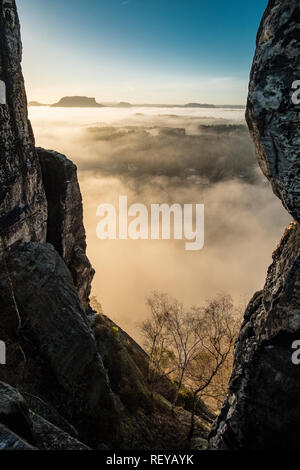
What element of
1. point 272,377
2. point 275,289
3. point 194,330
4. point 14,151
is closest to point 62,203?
point 14,151

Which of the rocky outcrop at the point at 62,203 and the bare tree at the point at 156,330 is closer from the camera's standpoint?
the rocky outcrop at the point at 62,203

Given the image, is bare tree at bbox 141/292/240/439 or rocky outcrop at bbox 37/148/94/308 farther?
rocky outcrop at bbox 37/148/94/308

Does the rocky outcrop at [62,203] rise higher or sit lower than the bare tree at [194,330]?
higher

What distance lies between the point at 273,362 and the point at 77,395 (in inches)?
572

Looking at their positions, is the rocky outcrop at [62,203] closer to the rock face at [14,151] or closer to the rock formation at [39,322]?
the rock formation at [39,322]

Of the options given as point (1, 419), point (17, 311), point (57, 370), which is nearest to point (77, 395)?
point (57, 370)

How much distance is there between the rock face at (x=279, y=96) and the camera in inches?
417

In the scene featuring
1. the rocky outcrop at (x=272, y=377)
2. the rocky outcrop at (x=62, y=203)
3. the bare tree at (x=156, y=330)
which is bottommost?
the bare tree at (x=156, y=330)

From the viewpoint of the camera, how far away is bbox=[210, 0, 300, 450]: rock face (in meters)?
11.0

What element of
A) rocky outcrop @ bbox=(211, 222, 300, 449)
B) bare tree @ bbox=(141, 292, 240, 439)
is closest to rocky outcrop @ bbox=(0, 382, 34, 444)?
rocky outcrop @ bbox=(211, 222, 300, 449)

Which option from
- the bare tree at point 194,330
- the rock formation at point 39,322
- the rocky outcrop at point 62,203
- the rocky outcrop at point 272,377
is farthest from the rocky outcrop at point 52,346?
the rocky outcrop at point 272,377

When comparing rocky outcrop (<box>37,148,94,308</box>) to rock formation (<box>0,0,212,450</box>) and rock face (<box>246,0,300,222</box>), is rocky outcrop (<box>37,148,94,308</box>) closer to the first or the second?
rock formation (<box>0,0,212,450</box>)

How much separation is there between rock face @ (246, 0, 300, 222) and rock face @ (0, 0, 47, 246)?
17.3m

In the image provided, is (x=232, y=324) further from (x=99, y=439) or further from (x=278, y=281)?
(x=99, y=439)
